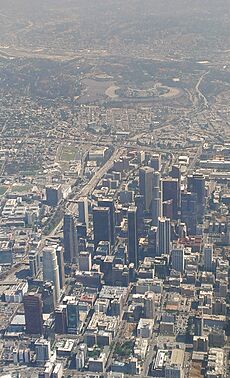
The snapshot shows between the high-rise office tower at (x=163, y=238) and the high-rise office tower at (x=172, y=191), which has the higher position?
the high-rise office tower at (x=172, y=191)

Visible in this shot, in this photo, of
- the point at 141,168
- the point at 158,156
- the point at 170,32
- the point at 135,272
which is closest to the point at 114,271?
the point at 135,272

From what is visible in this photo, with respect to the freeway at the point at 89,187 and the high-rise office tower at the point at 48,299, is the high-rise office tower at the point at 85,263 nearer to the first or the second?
the high-rise office tower at the point at 48,299

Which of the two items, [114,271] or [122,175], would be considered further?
[122,175]

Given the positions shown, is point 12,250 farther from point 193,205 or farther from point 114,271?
point 193,205

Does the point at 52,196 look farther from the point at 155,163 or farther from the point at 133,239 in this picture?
the point at 133,239

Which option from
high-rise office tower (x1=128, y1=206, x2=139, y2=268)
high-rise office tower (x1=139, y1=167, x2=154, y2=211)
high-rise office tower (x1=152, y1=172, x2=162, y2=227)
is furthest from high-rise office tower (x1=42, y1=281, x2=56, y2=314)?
high-rise office tower (x1=139, y1=167, x2=154, y2=211)

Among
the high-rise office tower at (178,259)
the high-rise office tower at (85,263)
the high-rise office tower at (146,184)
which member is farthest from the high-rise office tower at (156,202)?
the high-rise office tower at (85,263)
